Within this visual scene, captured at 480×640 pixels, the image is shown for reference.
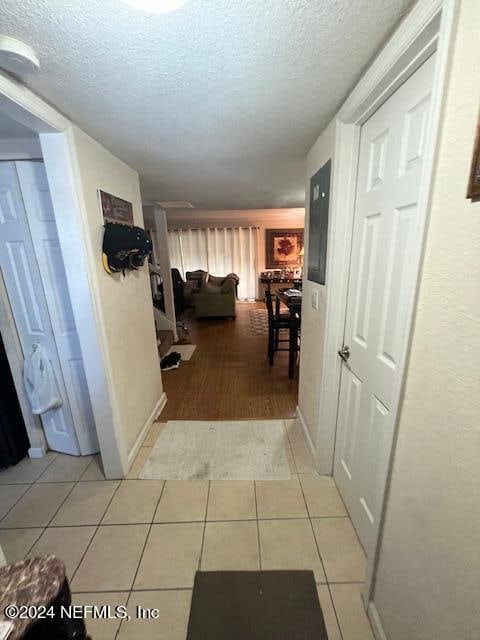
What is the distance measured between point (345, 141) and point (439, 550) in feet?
5.26

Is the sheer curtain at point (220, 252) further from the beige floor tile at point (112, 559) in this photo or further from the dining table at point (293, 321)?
the beige floor tile at point (112, 559)

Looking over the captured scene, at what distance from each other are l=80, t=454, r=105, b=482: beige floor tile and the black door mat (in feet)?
3.21

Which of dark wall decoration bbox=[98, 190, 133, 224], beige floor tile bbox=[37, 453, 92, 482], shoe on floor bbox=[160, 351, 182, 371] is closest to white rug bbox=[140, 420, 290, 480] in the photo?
beige floor tile bbox=[37, 453, 92, 482]

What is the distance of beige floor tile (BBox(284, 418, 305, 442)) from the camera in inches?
82.9

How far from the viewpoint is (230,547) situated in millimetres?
1341

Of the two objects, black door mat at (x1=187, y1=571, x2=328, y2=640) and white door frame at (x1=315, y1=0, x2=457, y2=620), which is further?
black door mat at (x1=187, y1=571, x2=328, y2=640)

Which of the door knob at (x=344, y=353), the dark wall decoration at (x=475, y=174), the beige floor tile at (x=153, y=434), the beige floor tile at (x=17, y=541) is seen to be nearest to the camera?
the dark wall decoration at (x=475, y=174)

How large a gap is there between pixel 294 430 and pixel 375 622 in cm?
122

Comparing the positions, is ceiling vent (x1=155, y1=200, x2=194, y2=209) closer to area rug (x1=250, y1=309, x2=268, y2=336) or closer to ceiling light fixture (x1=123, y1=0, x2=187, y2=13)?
area rug (x1=250, y1=309, x2=268, y2=336)

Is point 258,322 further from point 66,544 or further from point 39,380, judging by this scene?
point 66,544

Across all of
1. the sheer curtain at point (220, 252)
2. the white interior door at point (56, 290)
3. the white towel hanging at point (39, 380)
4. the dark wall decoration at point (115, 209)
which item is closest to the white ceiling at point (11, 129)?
the white interior door at point (56, 290)

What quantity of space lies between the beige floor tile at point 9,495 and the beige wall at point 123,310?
680 millimetres

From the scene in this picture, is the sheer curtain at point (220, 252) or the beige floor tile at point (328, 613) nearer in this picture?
the beige floor tile at point (328, 613)

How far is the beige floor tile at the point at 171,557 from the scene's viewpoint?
1.21m
